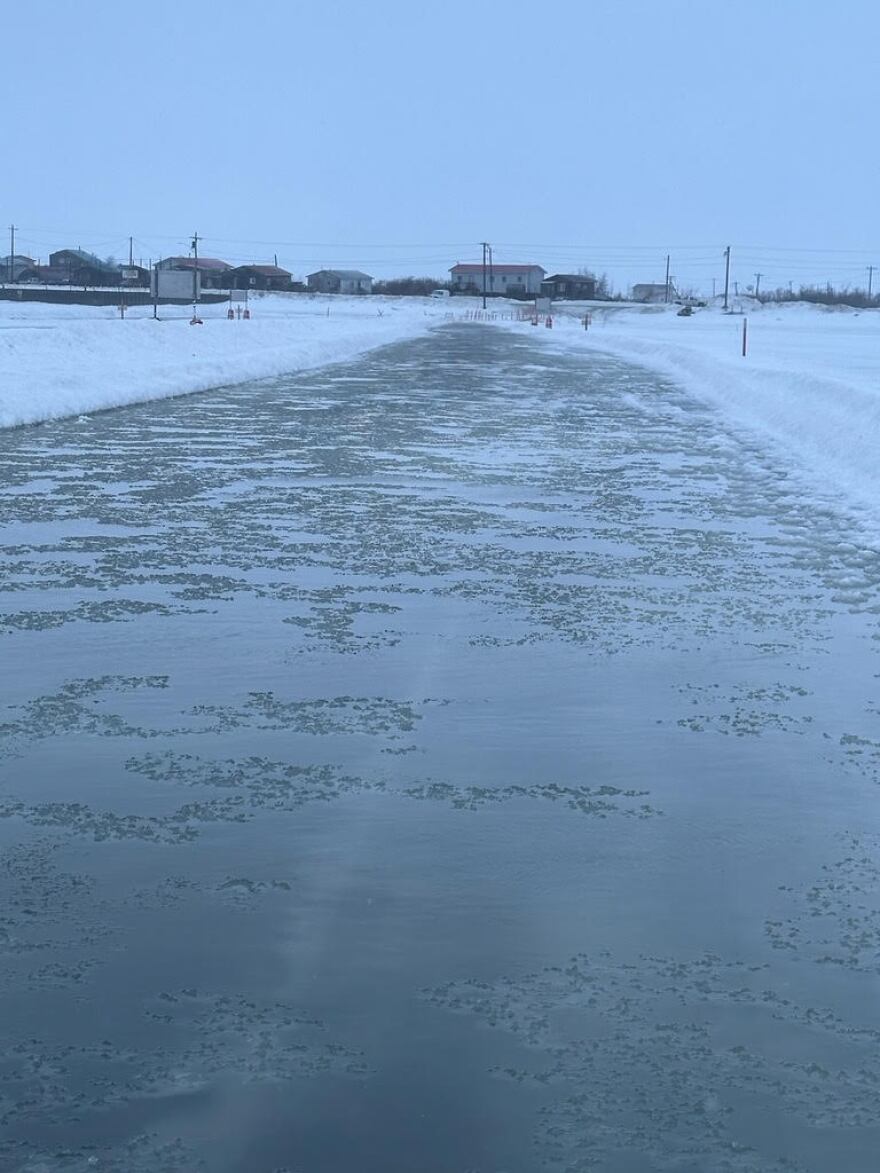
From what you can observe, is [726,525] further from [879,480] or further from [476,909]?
[476,909]

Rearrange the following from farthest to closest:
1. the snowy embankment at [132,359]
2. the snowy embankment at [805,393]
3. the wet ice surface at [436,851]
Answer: the snowy embankment at [132,359] → the snowy embankment at [805,393] → the wet ice surface at [436,851]

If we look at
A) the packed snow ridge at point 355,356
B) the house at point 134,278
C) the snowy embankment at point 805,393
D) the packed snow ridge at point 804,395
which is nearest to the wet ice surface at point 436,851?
the packed snow ridge at point 804,395

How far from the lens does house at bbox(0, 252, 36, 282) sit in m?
169

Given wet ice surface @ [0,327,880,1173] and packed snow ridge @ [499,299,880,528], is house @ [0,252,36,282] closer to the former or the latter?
packed snow ridge @ [499,299,880,528]

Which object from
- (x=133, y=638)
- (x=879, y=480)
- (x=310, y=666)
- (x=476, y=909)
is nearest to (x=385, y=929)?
(x=476, y=909)

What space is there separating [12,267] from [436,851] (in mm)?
167462

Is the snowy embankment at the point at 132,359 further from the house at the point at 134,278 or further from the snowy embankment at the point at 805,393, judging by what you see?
the house at the point at 134,278

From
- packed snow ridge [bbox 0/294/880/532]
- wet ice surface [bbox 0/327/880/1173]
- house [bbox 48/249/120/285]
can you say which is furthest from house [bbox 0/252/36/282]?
wet ice surface [bbox 0/327/880/1173]

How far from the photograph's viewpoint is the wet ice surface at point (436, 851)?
401 centimetres

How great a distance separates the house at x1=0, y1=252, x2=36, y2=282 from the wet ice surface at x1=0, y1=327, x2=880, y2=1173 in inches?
6398

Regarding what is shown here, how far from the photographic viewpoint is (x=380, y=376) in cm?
3953

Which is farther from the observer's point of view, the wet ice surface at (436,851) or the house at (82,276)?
the house at (82,276)

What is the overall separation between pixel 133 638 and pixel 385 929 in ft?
15.1

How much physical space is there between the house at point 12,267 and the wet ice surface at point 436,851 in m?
163
